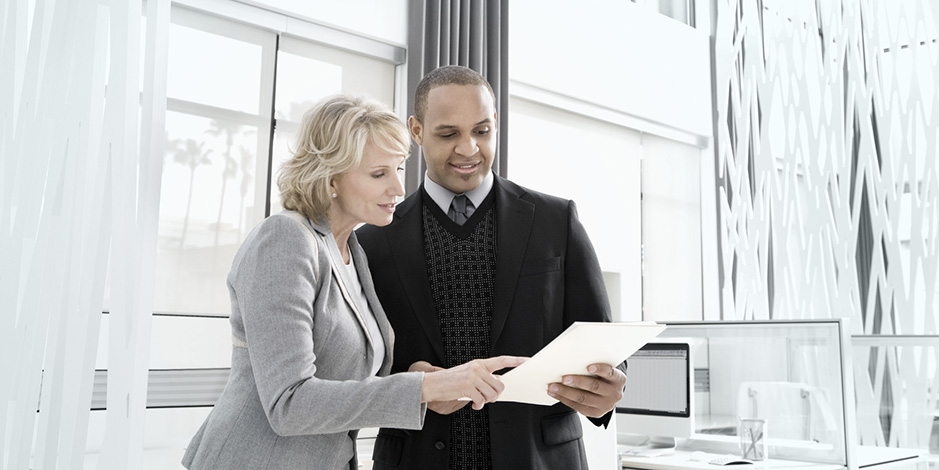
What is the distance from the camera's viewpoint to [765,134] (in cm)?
502

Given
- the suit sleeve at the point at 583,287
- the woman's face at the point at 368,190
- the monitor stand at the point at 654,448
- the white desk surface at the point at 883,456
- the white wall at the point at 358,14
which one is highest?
the white wall at the point at 358,14

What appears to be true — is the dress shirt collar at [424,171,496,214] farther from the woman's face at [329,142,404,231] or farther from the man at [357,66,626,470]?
the woman's face at [329,142,404,231]

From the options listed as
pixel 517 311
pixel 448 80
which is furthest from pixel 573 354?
pixel 448 80

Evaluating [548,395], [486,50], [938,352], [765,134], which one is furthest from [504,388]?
[765,134]

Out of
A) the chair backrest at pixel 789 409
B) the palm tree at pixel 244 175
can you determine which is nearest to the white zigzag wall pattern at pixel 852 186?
the chair backrest at pixel 789 409

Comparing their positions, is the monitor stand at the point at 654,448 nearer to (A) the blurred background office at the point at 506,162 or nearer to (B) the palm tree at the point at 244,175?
(A) the blurred background office at the point at 506,162

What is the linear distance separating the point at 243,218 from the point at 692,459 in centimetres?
207

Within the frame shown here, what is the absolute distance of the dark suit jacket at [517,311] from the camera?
4.51 ft

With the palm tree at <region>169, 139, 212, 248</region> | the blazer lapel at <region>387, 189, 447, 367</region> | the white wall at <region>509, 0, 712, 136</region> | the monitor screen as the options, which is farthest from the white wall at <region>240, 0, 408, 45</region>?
the blazer lapel at <region>387, 189, 447, 367</region>

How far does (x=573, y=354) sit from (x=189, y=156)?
2437 millimetres

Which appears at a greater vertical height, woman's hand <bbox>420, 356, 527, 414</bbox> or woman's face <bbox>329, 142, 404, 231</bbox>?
woman's face <bbox>329, 142, 404, 231</bbox>

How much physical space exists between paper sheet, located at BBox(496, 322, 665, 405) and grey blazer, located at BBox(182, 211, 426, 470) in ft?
0.54

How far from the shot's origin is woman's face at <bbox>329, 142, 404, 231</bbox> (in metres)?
1.27

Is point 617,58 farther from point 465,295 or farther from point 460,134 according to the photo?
point 465,295
